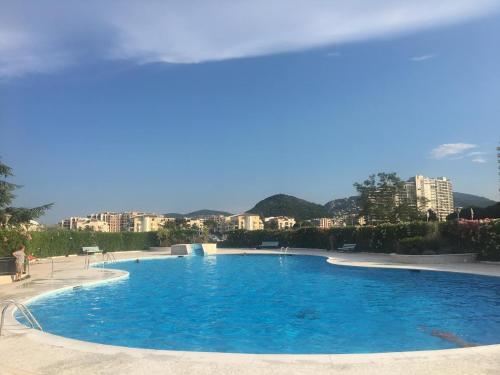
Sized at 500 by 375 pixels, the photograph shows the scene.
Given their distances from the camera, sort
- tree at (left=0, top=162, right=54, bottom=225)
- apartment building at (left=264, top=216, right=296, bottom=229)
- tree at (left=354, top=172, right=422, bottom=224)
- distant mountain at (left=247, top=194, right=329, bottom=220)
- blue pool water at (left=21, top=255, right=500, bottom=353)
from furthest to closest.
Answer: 1. distant mountain at (left=247, top=194, right=329, bottom=220)
2. apartment building at (left=264, top=216, right=296, bottom=229)
3. tree at (left=354, top=172, right=422, bottom=224)
4. tree at (left=0, top=162, right=54, bottom=225)
5. blue pool water at (left=21, top=255, right=500, bottom=353)

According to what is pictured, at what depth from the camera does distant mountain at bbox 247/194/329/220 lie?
140m

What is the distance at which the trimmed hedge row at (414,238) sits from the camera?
58.2ft

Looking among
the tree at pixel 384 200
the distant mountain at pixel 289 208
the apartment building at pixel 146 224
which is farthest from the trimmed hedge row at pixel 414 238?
→ the distant mountain at pixel 289 208

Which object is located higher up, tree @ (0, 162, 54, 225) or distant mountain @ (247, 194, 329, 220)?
distant mountain @ (247, 194, 329, 220)

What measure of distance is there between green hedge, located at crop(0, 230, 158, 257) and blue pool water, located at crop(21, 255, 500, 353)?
15.0ft

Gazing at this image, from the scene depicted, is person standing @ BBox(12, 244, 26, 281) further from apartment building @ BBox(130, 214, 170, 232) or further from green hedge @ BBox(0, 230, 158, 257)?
apartment building @ BBox(130, 214, 170, 232)

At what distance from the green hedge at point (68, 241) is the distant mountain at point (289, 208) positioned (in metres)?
101

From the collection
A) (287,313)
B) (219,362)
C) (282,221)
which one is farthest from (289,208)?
(219,362)

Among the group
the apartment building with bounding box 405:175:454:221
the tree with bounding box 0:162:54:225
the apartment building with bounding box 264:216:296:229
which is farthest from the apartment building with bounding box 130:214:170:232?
the apartment building with bounding box 405:175:454:221

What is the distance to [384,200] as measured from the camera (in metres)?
42.2

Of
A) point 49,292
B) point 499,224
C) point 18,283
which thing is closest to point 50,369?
point 49,292

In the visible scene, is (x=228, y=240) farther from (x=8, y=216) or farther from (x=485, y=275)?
(x=485, y=275)

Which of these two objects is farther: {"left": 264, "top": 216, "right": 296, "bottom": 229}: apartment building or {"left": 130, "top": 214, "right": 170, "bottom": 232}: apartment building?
{"left": 264, "top": 216, "right": 296, "bottom": 229}: apartment building

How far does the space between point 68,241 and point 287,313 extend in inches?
969
